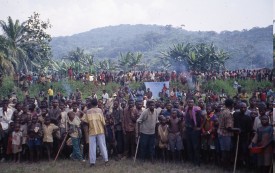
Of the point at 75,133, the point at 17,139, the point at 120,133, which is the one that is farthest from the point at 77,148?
the point at 17,139

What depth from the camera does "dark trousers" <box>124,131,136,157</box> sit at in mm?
Answer: 9336

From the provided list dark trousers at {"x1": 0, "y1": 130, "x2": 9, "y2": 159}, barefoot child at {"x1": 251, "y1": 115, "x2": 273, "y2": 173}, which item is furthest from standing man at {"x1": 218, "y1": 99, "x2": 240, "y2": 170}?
dark trousers at {"x1": 0, "y1": 130, "x2": 9, "y2": 159}

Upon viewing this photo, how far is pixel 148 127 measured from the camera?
8.84 meters

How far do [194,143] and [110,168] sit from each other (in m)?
2.02

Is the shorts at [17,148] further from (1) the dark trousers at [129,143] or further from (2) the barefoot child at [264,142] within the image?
(2) the barefoot child at [264,142]

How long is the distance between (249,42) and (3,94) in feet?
197

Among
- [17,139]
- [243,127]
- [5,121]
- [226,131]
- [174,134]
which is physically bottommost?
[17,139]

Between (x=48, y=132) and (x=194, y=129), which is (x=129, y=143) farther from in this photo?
(x=48, y=132)

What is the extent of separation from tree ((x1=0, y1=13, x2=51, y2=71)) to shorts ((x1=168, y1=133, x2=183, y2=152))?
72.7ft

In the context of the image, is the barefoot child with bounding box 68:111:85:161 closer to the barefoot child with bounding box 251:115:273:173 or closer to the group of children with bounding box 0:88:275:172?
the group of children with bounding box 0:88:275:172

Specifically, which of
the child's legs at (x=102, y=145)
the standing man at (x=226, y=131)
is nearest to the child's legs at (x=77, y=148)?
the child's legs at (x=102, y=145)

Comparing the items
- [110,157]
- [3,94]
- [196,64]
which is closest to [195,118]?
[110,157]

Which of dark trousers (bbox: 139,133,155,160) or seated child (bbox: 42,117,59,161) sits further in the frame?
seated child (bbox: 42,117,59,161)

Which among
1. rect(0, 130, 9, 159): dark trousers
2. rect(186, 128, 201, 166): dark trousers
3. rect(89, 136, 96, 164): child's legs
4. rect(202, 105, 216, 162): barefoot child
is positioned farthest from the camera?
rect(0, 130, 9, 159): dark trousers
